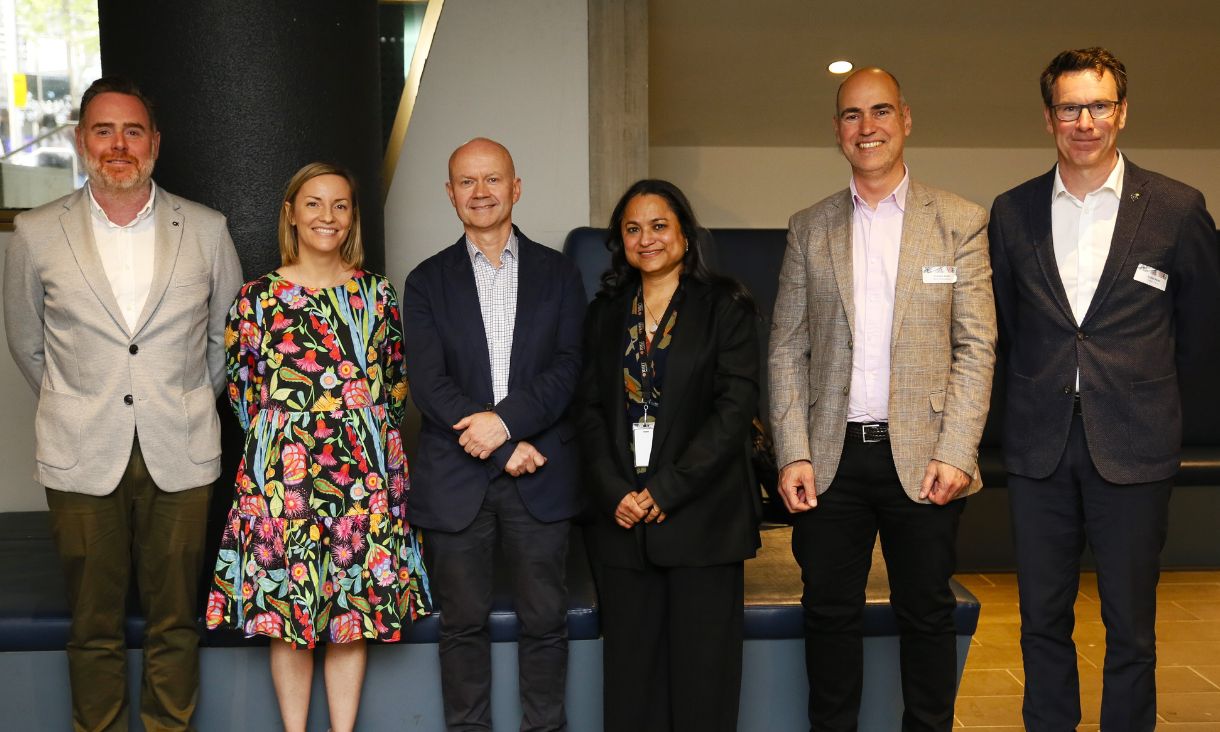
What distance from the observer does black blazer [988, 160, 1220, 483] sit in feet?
9.02

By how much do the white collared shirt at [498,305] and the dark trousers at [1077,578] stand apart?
1.34 m

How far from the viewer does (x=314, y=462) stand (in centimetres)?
286

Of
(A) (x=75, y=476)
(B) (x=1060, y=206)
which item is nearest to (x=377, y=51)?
(A) (x=75, y=476)

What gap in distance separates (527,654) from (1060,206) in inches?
70.2

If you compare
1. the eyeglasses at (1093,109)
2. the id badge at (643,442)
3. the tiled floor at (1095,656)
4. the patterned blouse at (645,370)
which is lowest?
the tiled floor at (1095,656)

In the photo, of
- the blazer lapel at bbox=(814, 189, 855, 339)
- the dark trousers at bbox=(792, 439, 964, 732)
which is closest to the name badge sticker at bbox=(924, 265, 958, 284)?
the blazer lapel at bbox=(814, 189, 855, 339)

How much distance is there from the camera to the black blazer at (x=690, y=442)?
2746mm

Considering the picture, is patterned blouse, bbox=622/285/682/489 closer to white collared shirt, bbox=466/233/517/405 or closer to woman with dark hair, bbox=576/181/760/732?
woman with dark hair, bbox=576/181/760/732

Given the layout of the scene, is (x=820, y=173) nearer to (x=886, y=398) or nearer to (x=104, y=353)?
(x=886, y=398)

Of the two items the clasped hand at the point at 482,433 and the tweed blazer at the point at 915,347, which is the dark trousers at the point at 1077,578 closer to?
the tweed blazer at the point at 915,347

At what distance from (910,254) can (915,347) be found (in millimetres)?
223

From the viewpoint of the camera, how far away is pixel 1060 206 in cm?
285

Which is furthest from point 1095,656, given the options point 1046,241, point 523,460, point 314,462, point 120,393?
point 120,393

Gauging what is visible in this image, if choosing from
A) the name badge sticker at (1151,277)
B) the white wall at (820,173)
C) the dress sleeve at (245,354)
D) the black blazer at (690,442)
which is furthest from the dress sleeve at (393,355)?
the white wall at (820,173)
